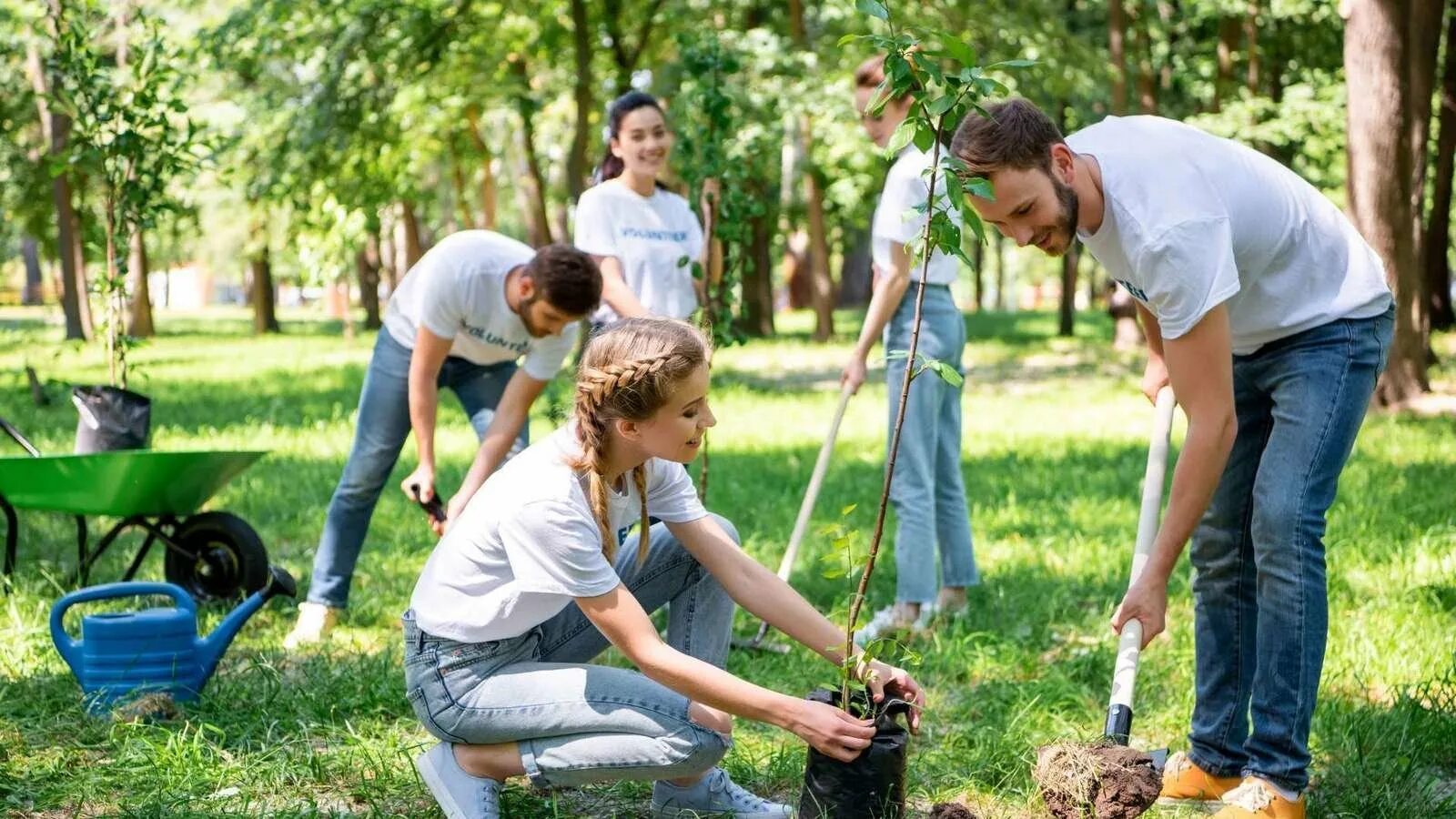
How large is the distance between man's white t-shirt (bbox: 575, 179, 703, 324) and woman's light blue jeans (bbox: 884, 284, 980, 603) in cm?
83

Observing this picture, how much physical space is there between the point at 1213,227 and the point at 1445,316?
17931mm

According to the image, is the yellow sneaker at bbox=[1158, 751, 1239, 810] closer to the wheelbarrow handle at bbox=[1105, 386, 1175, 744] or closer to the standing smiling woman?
the wheelbarrow handle at bbox=[1105, 386, 1175, 744]

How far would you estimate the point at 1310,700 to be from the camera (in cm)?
273

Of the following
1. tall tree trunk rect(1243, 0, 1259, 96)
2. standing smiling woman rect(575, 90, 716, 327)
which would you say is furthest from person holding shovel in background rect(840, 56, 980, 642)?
tall tree trunk rect(1243, 0, 1259, 96)

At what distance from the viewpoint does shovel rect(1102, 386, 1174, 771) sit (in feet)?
9.09

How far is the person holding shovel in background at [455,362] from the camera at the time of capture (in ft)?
13.0

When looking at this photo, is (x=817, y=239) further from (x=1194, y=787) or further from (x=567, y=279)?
(x=1194, y=787)

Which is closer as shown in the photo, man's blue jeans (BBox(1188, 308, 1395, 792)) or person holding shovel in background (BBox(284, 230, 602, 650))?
man's blue jeans (BBox(1188, 308, 1395, 792))

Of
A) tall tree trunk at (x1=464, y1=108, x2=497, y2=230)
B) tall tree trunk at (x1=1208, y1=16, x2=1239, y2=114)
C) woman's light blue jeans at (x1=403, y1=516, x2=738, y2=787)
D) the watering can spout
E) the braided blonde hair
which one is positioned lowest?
the watering can spout

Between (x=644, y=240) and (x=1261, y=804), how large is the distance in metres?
2.85

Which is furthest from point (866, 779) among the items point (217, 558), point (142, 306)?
point (142, 306)

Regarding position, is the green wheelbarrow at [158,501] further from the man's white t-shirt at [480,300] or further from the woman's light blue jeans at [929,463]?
the woman's light blue jeans at [929,463]

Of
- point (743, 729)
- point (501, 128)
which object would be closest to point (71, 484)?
point (743, 729)

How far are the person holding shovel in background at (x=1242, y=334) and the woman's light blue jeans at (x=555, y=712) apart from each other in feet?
3.06
